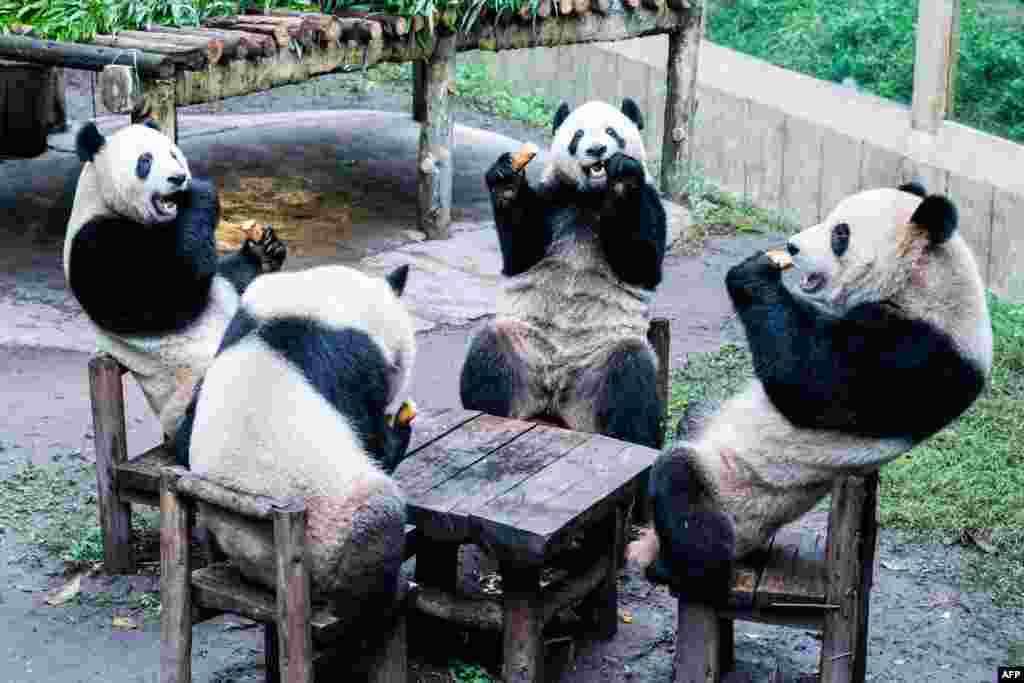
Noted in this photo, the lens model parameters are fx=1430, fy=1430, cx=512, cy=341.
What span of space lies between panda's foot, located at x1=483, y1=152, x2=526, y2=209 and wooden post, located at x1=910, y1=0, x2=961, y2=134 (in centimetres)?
470

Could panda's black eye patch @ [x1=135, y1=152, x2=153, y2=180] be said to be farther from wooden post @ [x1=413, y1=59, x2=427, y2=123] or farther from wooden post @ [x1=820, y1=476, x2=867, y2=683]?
wooden post @ [x1=413, y1=59, x2=427, y2=123]

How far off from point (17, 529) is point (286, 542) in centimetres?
248

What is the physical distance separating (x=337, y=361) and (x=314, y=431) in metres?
0.22

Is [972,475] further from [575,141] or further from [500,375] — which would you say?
[575,141]

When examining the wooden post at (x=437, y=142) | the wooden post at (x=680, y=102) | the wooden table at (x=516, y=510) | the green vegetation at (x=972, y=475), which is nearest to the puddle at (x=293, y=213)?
the wooden post at (x=437, y=142)

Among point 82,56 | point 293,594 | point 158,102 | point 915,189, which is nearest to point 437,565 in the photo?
point 293,594

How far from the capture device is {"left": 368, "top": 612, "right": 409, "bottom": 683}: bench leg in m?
4.54

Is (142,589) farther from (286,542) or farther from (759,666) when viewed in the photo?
(759,666)

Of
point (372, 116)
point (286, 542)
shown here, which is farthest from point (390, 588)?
point (372, 116)

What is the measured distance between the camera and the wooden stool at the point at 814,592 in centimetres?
421

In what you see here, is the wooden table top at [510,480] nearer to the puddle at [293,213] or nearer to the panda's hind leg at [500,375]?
the panda's hind leg at [500,375]

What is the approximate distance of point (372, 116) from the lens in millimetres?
12375

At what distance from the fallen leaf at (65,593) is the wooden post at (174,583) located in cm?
118

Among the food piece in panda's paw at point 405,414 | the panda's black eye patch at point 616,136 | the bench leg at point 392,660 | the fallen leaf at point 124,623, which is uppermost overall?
the panda's black eye patch at point 616,136
